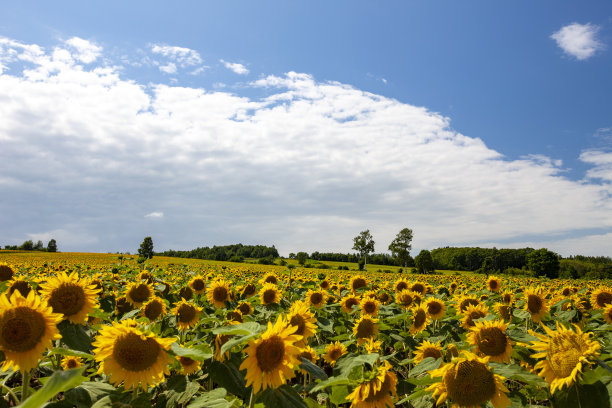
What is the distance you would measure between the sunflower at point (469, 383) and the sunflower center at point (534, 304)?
12.1ft

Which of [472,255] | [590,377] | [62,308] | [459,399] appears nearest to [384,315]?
[459,399]

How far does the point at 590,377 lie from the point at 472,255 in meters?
158

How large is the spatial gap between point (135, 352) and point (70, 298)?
49.1 inches

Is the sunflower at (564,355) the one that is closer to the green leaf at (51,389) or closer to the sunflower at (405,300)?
the green leaf at (51,389)

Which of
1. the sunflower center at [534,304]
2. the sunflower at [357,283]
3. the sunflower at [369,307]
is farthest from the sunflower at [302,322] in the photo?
the sunflower at [357,283]

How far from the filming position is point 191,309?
5.30 metres

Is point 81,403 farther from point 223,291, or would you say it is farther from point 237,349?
point 223,291

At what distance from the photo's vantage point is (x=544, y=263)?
2463 inches

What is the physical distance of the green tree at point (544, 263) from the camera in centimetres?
6184

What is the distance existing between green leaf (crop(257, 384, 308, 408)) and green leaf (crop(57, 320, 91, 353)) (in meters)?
1.74

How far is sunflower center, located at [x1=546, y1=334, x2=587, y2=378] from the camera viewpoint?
2.45m

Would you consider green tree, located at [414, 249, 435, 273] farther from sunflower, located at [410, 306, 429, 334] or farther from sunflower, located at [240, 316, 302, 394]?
sunflower, located at [240, 316, 302, 394]

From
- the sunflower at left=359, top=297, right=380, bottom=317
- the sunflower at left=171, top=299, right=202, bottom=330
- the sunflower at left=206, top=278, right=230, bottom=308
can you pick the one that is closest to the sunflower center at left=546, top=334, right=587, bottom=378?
the sunflower at left=359, top=297, right=380, bottom=317

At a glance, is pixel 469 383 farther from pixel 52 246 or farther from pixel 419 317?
pixel 52 246
